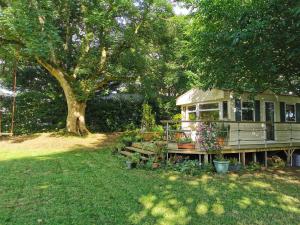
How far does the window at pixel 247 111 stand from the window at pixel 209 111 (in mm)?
1088

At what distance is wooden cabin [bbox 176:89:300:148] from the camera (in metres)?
10.7

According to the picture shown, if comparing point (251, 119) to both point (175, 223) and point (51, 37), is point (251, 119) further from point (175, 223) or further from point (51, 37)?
point (51, 37)

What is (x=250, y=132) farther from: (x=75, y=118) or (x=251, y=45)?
(x=75, y=118)

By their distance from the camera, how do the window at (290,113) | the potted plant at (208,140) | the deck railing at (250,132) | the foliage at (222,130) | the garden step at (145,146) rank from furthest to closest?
the window at (290,113) < the deck railing at (250,132) < the garden step at (145,146) < the foliage at (222,130) < the potted plant at (208,140)

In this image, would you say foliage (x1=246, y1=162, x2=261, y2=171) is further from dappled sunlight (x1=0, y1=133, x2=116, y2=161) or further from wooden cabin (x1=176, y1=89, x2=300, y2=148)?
dappled sunlight (x1=0, y1=133, x2=116, y2=161)

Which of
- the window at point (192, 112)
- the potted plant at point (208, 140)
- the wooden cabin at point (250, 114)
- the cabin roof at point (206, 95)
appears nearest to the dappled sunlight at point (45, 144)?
the window at point (192, 112)

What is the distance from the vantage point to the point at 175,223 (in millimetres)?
4418

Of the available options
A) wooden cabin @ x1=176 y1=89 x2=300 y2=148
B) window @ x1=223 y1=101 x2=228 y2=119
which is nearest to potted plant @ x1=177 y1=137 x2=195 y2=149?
wooden cabin @ x1=176 y1=89 x2=300 y2=148

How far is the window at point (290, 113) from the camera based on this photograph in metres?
12.6

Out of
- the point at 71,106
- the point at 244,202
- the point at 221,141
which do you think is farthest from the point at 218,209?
the point at 71,106

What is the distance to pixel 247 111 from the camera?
447 inches

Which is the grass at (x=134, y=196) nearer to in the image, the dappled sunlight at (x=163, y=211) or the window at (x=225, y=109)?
the dappled sunlight at (x=163, y=211)

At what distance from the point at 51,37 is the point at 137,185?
340 inches

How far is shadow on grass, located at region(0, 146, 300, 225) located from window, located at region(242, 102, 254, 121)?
9.99 feet
